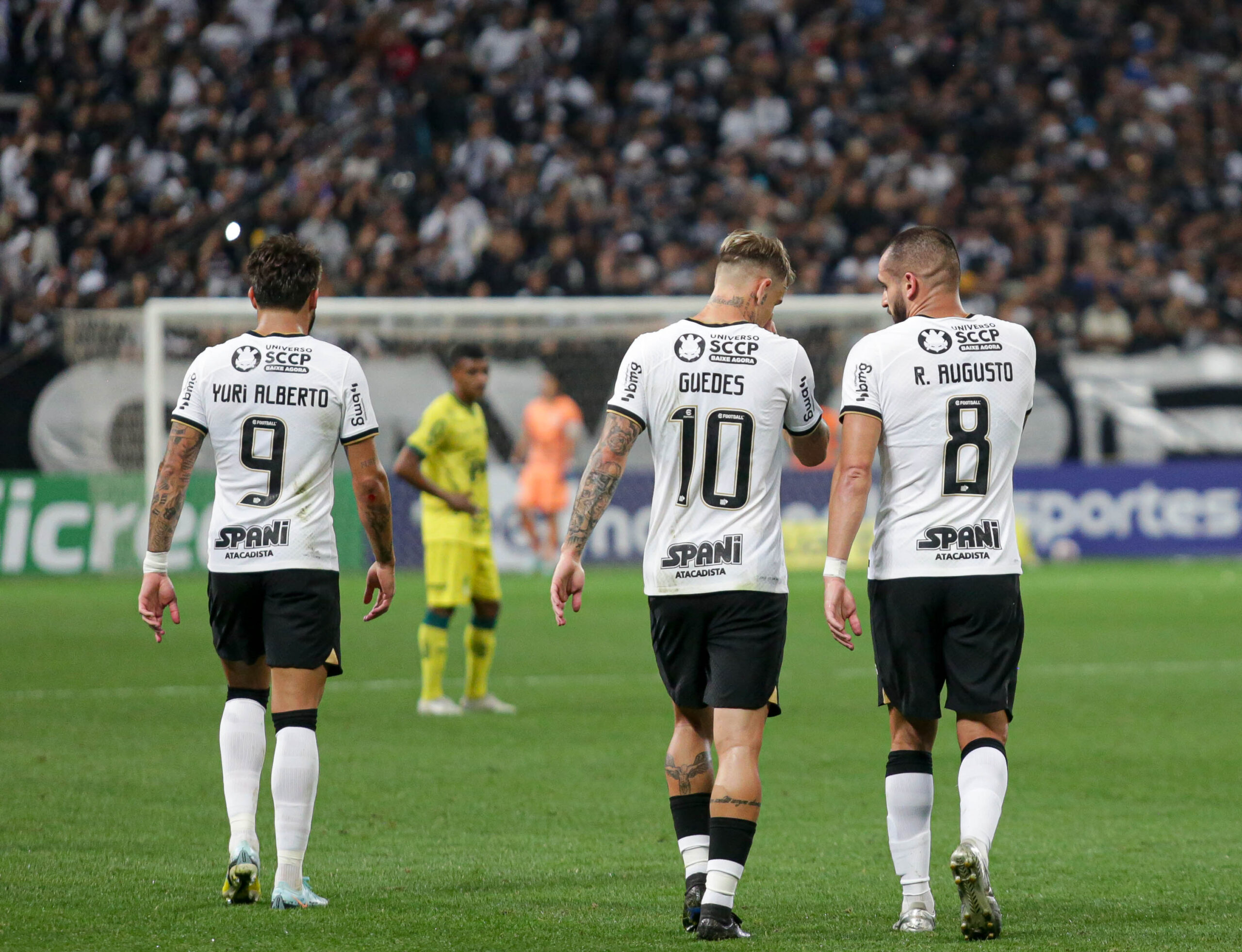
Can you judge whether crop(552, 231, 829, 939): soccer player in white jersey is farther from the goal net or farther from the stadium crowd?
the stadium crowd

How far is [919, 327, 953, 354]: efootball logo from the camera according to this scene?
17.0ft

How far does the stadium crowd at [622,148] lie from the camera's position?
2347 centimetres

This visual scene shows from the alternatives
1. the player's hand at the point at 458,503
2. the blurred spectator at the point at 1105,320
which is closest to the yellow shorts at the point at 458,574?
the player's hand at the point at 458,503

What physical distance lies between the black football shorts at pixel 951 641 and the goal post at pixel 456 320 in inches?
579

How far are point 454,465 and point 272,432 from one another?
17.5 ft

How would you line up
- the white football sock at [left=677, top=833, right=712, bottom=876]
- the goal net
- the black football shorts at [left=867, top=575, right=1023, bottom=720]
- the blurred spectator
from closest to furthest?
the black football shorts at [left=867, top=575, right=1023, bottom=720] < the white football sock at [left=677, top=833, right=712, bottom=876] < the goal net < the blurred spectator

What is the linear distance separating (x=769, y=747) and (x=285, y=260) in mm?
4817

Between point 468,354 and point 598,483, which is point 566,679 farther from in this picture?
point 598,483

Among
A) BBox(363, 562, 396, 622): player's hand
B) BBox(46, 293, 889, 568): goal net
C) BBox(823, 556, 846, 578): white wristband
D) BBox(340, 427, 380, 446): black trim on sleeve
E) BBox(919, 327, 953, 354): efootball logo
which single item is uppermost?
BBox(46, 293, 889, 568): goal net

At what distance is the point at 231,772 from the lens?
18.2 feet

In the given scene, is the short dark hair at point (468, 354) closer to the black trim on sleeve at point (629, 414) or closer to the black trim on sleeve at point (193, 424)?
the black trim on sleeve at point (193, 424)

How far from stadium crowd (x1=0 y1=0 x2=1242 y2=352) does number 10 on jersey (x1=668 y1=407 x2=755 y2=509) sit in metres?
18.0

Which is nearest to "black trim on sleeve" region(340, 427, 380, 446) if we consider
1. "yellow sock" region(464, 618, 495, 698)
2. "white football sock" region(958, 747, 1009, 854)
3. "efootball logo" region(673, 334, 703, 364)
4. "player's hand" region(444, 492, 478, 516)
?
"efootball logo" region(673, 334, 703, 364)

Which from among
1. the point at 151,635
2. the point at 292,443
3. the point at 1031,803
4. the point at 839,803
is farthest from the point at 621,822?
the point at 151,635
